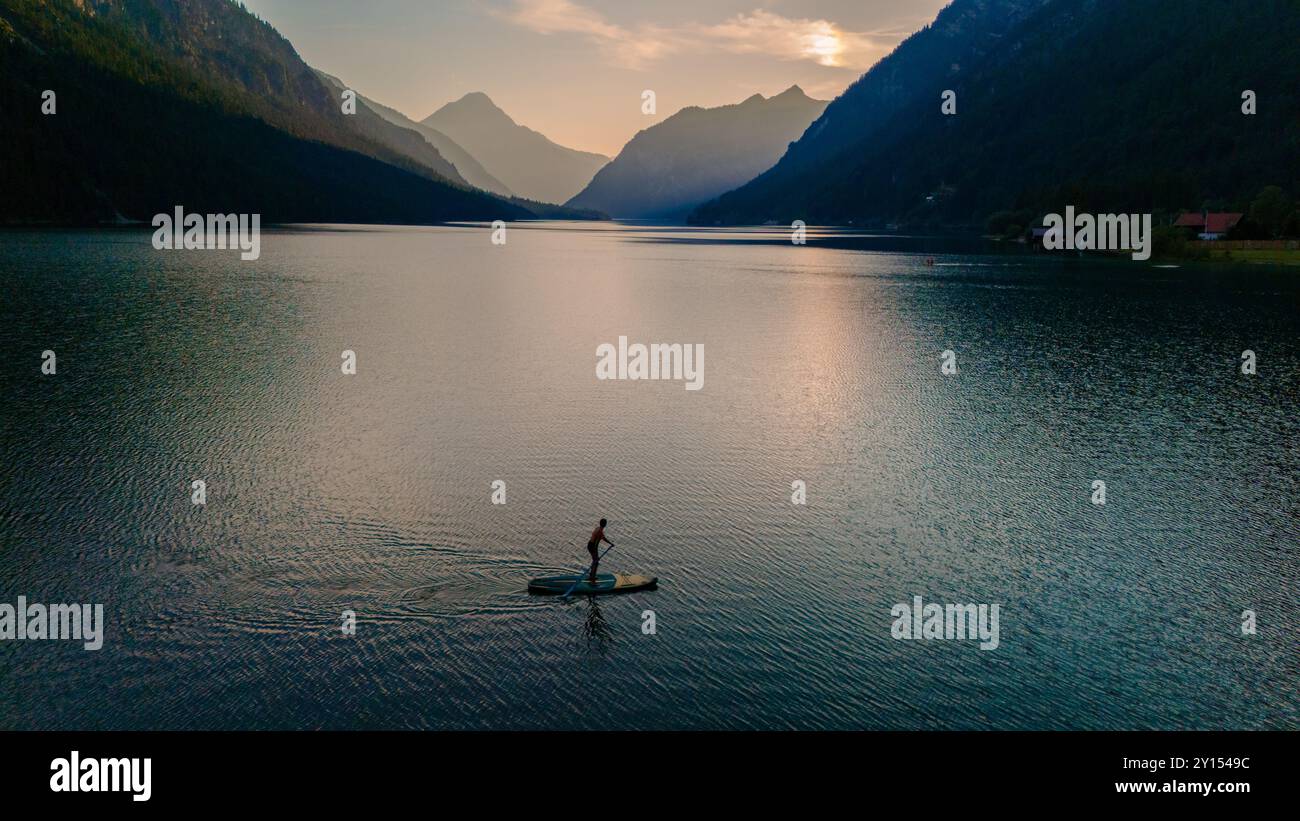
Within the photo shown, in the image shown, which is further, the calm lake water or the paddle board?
the paddle board

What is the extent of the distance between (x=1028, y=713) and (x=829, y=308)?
314 ft

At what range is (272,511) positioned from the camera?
3947cm

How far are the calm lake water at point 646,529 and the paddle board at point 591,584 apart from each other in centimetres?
53

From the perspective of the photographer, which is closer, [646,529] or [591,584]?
[591,584]

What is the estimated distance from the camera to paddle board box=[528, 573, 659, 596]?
3177 cm

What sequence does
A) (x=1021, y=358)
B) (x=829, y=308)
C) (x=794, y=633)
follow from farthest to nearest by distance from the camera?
(x=829, y=308) < (x=1021, y=358) < (x=794, y=633)

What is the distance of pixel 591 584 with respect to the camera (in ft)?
104

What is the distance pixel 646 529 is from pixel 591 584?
7.24 metres

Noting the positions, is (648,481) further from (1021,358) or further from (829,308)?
(829,308)

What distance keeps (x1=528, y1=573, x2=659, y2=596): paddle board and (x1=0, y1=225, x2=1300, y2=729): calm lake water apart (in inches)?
20.9

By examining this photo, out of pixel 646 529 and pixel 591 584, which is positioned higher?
pixel 646 529

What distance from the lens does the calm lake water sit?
25812 millimetres

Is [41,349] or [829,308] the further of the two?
[829,308]
